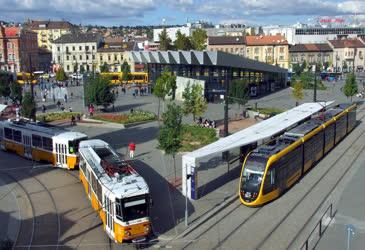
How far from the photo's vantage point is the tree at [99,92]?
149 feet

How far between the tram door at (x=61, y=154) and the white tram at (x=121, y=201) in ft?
26.1

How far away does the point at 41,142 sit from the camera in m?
27.8

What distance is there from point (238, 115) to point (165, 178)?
23.7 meters

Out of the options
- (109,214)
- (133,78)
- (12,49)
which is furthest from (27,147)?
(12,49)

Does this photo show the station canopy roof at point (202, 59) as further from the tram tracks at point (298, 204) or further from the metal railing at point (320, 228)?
the metal railing at point (320, 228)

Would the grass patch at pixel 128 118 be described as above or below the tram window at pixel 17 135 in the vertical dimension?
below

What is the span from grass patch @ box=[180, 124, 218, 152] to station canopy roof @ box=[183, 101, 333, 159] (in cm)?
483

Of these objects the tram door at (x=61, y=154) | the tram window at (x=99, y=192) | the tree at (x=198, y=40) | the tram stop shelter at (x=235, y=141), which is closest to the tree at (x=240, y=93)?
the tram stop shelter at (x=235, y=141)

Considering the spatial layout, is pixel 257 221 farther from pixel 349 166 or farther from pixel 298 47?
pixel 298 47

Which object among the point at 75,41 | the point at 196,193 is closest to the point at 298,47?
the point at 75,41

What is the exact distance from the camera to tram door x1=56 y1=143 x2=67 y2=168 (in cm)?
2627

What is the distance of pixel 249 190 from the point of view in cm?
1941

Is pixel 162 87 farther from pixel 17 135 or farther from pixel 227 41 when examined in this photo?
pixel 227 41

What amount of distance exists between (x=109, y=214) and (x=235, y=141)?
357 inches
